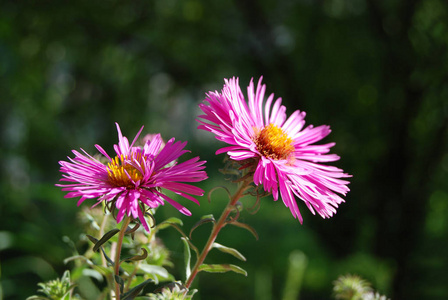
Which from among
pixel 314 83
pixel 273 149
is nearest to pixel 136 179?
pixel 273 149

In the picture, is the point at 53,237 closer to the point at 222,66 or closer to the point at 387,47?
the point at 222,66

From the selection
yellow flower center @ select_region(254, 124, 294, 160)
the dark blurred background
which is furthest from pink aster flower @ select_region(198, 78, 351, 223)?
the dark blurred background

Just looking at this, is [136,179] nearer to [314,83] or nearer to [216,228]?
[216,228]

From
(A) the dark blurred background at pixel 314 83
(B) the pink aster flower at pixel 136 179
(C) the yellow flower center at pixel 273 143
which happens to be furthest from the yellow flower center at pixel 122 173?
(A) the dark blurred background at pixel 314 83

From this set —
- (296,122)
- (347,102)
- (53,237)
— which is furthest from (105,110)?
(296,122)

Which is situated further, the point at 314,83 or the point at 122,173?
the point at 314,83

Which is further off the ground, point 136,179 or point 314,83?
point 314,83

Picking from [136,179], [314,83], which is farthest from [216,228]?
[314,83]
